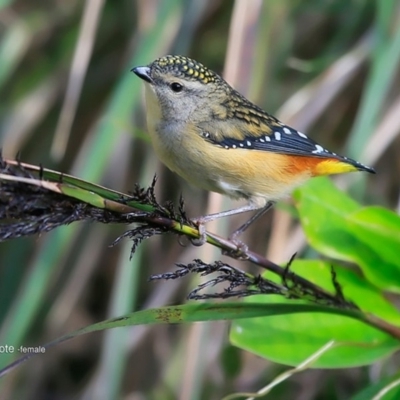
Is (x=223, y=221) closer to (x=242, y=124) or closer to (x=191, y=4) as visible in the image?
(x=242, y=124)

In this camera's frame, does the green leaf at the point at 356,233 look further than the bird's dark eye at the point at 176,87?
No

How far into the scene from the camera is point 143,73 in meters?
1.91

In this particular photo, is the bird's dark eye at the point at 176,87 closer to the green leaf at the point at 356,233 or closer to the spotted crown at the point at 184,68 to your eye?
the spotted crown at the point at 184,68

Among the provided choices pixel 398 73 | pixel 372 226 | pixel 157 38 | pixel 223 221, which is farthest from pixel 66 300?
pixel 398 73

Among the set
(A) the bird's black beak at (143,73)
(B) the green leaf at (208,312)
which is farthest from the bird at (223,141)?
(B) the green leaf at (208,312)

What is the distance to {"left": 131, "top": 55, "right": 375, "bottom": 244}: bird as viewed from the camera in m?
1.83

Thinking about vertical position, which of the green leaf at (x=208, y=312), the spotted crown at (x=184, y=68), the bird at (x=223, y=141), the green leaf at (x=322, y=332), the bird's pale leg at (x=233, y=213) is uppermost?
the spotted crown at (x=184, y=68)

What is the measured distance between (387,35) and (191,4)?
0.65 m

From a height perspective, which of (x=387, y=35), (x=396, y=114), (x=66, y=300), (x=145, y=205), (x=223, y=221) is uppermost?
(x=387, y=35)

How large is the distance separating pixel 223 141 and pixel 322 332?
578 millimetres

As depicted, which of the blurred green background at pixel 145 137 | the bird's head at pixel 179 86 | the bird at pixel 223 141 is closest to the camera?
the bird at pixel 223 141

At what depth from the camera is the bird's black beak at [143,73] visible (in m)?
1.89

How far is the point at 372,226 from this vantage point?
1.63m

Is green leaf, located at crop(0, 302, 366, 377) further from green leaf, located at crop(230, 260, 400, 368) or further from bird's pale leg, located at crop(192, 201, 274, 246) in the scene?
green leaf, located at crop(230, 260, 400, 368)
